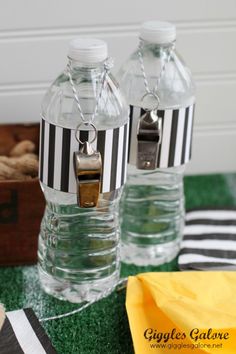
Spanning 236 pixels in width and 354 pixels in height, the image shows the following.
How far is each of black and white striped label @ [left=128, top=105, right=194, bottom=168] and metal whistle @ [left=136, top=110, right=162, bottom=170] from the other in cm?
1

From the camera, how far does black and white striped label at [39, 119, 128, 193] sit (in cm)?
110

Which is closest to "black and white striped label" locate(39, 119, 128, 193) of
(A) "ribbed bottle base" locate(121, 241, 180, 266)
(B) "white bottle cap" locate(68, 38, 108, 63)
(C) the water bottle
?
(C) the water bottle

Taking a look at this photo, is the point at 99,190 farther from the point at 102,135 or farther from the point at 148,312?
the point at 148,312

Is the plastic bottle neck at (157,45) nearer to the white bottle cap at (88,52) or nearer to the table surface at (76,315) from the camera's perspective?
the white bottle cap at (88,52)

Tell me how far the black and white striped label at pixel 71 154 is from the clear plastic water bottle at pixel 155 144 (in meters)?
0.08

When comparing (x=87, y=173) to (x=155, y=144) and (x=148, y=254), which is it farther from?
(x=148, y=254)

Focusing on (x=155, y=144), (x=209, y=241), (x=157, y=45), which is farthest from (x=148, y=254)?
(x=157, y=45)

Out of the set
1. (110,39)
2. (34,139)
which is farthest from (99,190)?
(110,39)

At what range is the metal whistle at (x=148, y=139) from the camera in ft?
3.93

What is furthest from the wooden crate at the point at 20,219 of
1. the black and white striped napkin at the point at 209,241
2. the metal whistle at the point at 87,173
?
the black and white striped napkin at the point at 209,241

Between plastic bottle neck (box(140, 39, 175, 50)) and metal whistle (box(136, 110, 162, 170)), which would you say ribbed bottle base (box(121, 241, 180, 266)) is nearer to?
metal whistle (box(136, 110, 162, 170))

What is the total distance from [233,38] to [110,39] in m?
0.25

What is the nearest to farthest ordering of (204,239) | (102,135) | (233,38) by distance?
(102,135)
(204,239)
(233,38)

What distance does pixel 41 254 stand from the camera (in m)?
1.25
